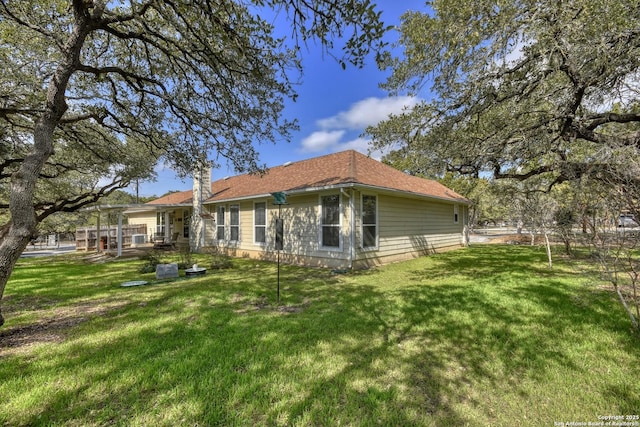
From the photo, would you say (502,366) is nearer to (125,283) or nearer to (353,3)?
(353,3)

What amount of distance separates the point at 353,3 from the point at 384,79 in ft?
10.6

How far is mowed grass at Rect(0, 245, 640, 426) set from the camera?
2.31 m

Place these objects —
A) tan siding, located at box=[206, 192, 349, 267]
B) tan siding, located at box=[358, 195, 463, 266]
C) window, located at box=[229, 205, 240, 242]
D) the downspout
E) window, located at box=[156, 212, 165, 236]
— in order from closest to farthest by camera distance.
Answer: the downspout, tan siding, located at box=[206, 192, 349, 267], tan siding, located at box=[358, 195, 463, 266], window, located at box=[229, 205, 240, 242], window, located at box=[156, 212, 165, 236]

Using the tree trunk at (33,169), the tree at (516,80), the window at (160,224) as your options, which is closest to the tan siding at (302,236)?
the tree at (516,80)

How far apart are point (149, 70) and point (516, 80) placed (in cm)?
781

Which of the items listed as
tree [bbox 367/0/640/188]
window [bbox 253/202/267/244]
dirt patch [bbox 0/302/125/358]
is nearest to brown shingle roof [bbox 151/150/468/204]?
window [bbox 253/202/267/244]

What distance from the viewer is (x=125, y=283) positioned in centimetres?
720

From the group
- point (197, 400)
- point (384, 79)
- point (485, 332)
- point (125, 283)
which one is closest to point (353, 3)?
point (384, 79)

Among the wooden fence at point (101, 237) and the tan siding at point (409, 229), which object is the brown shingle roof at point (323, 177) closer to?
the tan siding at point (409, 229)

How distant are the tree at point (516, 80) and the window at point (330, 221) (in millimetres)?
2759

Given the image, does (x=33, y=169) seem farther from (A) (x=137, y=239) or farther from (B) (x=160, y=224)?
(B) (x=160, y=224)

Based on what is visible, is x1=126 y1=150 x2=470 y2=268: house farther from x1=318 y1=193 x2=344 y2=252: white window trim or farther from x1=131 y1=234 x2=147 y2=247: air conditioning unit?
x1=131 y1=234 x2=147 y2=247: air conditioning unit

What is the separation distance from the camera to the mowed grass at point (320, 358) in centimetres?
231

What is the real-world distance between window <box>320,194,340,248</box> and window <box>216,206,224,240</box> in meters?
6.79
